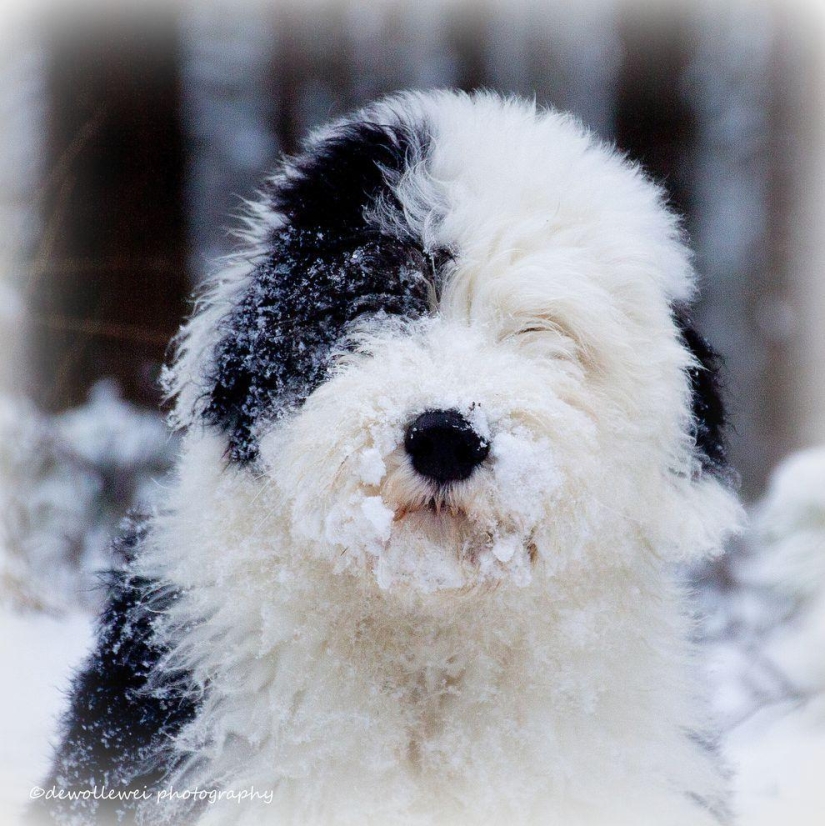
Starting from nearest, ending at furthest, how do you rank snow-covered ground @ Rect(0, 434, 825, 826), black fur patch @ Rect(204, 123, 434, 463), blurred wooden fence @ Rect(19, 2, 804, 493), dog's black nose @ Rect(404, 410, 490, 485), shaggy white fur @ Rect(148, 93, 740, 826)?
dog's black nose @ Rect(404, 410, 490, 485) → shaggy white fur @ Rect(148, 93, 740, 826) → black fur patch @ Rect(204, 123, 434, 463) → snow-covered ground @ Rect(0, 434, 825, 826) → blurred wooden fence @ Rect(19, 2, 804, 493)

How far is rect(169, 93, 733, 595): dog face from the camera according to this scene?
1.51 metres

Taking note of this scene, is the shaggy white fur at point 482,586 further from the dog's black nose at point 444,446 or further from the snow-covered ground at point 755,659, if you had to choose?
the snow-covered ground at point 755,659

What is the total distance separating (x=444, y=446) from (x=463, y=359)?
0.81 ft

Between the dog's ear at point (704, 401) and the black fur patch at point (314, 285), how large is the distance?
2.47ft

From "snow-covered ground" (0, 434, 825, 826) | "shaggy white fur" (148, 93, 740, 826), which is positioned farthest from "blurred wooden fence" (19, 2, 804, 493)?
"shaggy white fur" (148, 93, 740, 826)

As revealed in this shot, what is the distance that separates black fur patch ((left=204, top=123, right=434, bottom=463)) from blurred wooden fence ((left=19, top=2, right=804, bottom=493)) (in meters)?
1.03

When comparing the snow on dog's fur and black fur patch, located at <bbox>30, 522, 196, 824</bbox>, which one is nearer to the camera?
the snow on dog's fur

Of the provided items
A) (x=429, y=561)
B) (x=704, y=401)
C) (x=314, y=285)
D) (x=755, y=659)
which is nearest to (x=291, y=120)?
(x=314, y=285)

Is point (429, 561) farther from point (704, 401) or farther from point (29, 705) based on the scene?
point (29, 705)

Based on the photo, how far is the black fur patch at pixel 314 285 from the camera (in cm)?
184

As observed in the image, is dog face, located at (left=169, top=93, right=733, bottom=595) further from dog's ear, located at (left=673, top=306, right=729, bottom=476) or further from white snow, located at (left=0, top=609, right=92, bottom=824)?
white snow, located at (left=0, top=609, right=92, bottom=824)

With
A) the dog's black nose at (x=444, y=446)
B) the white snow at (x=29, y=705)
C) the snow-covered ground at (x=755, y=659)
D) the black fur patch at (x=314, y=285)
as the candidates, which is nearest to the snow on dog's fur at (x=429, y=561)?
the black fur patch at (x=314, y=285)

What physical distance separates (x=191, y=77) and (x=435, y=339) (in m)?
2.61

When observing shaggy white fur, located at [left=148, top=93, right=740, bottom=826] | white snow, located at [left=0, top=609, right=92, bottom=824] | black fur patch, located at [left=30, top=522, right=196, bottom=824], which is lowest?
white snow, located at [left=0, top=609, right=92, bottom=824]
